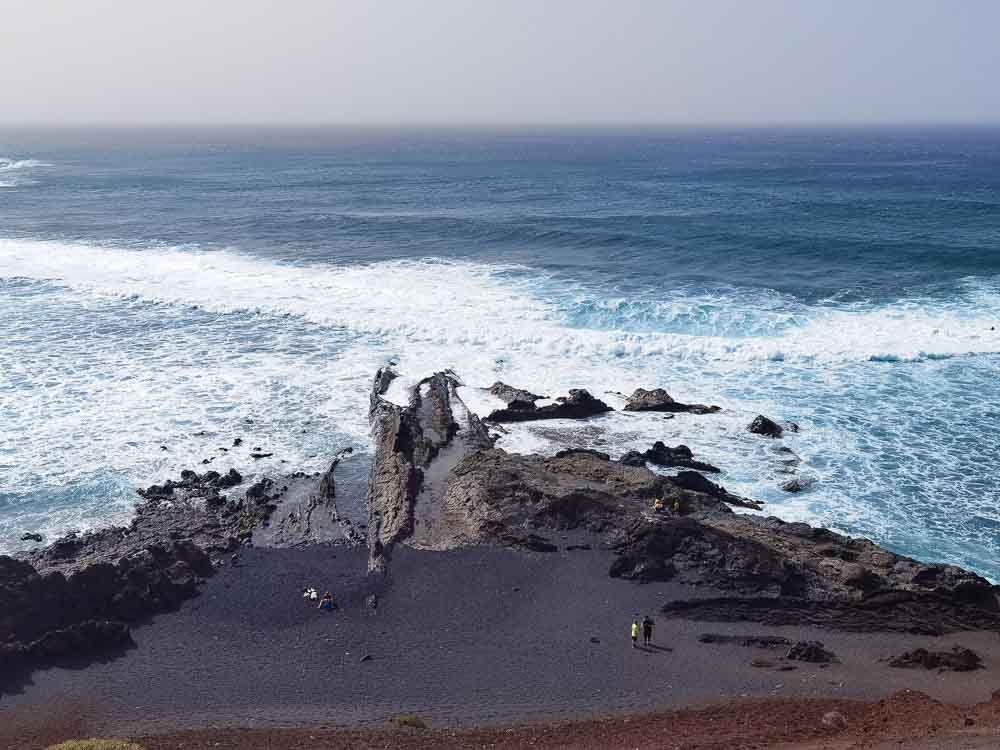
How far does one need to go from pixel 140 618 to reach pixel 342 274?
40219 mm

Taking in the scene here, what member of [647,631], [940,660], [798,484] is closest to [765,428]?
[798,484]

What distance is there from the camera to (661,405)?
36.0 metres

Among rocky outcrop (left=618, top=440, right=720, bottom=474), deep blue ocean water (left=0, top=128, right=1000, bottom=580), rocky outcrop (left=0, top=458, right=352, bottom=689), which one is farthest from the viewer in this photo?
deep blue ocean water (left=0, top=128, right=1000, bottom=580)

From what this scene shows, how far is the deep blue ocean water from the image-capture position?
102ft

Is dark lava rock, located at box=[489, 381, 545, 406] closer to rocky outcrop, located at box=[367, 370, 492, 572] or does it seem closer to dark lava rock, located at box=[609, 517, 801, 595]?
rocky outcrop, located at box=[367, 370, 492, 572]

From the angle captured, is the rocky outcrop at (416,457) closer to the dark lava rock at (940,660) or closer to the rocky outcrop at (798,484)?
the rocky outcrop at (798,484)

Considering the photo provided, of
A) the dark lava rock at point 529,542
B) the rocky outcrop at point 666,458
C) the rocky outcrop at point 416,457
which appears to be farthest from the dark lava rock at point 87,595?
the rocky outcrop at point 666,458

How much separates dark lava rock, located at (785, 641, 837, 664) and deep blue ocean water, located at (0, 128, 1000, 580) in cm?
694

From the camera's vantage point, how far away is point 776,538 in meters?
25.0

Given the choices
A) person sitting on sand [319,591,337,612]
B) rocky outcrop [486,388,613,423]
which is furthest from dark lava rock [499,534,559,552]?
rocky outcrop [486,388,613,423]

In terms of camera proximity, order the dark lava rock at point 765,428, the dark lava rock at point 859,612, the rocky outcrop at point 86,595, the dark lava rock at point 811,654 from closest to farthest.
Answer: the dark lava rock at point 811,654, the rocky outcrop at point 86,595, the dark lava rock at point 859,612, the dark lava rock at point 765,428

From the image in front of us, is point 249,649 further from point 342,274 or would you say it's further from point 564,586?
point 342,274

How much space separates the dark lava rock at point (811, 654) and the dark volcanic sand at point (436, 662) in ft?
0.97

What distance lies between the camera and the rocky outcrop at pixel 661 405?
35.9m
